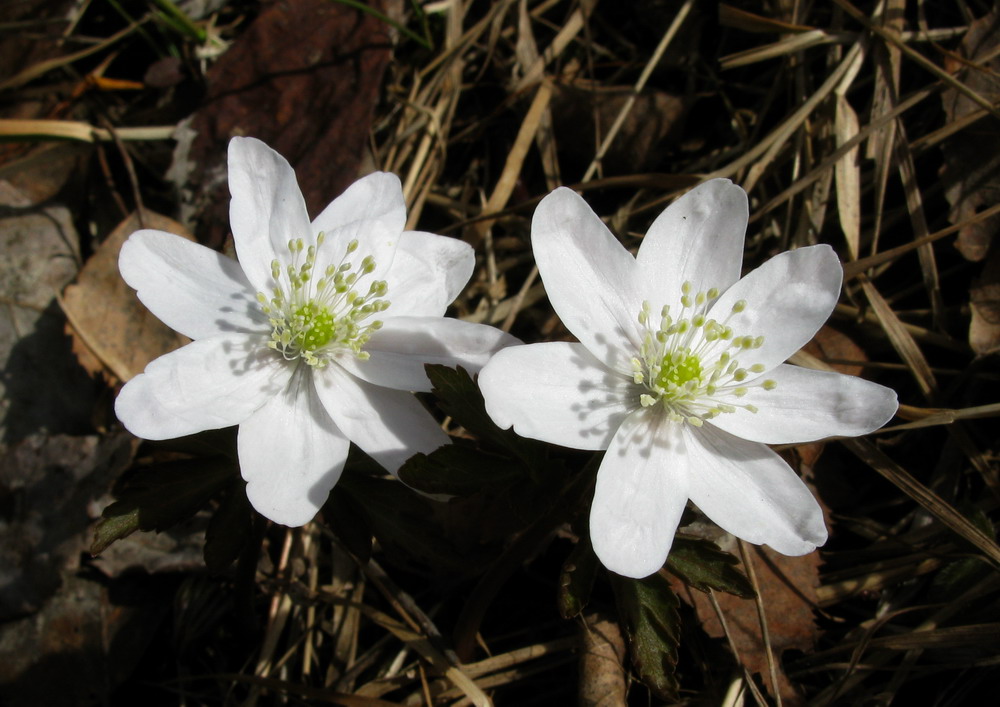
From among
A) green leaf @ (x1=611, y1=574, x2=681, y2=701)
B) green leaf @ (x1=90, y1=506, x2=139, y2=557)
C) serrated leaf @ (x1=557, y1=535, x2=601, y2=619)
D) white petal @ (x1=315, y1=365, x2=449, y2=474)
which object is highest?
white petal @ (x1=315, y1=365, x2=449, y2=474)

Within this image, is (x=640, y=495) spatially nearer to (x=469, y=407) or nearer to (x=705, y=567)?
(x=705, y=567)

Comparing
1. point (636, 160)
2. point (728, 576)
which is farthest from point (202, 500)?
point (636, 160)

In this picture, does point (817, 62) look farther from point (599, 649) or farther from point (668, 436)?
point (599, 649)

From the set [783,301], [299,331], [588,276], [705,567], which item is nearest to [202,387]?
[299,331]

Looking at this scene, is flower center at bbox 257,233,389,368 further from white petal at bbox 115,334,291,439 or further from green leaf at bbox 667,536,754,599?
green leaf at bbox 667,536,754,599

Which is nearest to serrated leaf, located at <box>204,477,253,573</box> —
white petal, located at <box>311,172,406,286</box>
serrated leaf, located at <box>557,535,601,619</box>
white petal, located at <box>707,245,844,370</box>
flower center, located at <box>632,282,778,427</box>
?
white petal, located at <box>311,172,406,286</box>

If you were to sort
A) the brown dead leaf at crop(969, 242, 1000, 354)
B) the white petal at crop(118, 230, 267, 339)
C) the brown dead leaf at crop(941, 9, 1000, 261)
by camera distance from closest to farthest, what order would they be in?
the white petal at crop(118, 230, 267, 339), the brown dead leaf at crop(969, 242, 1000, 354), the brown dead leaf at crop(941, 9, 1000, 261)

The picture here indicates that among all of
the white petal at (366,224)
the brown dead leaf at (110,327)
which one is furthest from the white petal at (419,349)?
the brown dead leaf at (110,327)
